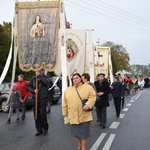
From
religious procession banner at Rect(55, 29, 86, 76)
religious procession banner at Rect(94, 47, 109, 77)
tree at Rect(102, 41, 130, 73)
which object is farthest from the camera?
tree at Rect(102, 41, 130, 73)

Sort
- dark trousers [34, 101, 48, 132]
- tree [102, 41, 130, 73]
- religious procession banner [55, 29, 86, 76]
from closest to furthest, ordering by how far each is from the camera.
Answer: dark trousers [34, 101, 48, 132] < religious procession banner [55, 29, 86, 76] < tree [102, 41, 130, 73]

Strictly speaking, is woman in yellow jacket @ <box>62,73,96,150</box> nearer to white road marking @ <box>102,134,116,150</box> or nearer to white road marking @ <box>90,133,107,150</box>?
white road marking @ <box>90,133,107,150</box>

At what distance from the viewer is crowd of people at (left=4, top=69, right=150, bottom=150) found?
5094 mm

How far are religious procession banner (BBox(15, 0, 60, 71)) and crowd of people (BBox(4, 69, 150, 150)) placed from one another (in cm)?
102

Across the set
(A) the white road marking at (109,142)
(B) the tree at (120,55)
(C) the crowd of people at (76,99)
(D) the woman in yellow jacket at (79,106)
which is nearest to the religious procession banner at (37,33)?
(C) the crowd of people at (76,99)

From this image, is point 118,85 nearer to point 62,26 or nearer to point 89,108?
point 62,26

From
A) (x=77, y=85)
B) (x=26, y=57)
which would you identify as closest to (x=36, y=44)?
(x=26, y=57)

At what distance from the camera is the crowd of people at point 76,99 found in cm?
509

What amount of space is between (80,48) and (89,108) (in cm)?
841

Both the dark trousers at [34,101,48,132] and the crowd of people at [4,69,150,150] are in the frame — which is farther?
the dark trousers at [34,101,48,132]

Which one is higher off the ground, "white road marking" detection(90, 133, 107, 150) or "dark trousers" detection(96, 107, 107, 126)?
Result: "dark trousers" detection(96, 107, 107, 126)

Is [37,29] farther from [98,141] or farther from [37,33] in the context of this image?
[98,141]

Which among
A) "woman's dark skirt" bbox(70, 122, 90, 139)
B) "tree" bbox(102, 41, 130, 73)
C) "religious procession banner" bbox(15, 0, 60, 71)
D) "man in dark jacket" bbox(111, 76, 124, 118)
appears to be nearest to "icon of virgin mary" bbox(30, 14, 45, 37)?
"religious procession banner" bbox(15, 0, 60, 71)

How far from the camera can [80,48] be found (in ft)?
43.5
